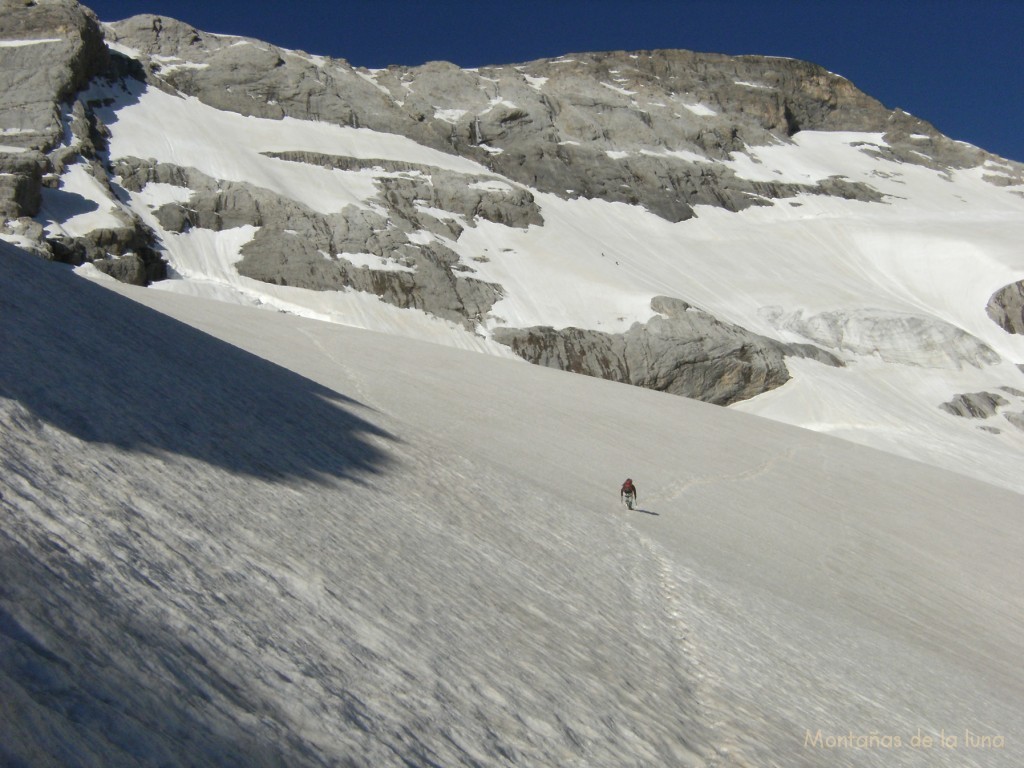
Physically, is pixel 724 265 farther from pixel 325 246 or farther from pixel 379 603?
pixel 379 603

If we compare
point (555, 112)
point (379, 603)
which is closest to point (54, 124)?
point (555, 112)

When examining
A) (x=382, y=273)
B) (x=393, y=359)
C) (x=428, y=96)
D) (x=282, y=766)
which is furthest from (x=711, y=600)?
(x=428, y=96)

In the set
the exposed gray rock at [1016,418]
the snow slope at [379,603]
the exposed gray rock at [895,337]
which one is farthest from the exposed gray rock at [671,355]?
the snow slope at [379,603]

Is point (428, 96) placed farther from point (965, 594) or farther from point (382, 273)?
point (965, 594)

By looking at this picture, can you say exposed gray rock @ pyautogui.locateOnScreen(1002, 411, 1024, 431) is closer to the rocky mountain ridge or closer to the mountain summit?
the mountain summit

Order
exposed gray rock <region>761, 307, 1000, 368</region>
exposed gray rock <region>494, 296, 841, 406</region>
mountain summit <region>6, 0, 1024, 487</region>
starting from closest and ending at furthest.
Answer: mountain summit <region>6, 0, 1024, 487</region> < exposed gray rock <region>494, 296, 841, 406</region> < exposed gray rock <region>761, 307, 1000, 368</region>

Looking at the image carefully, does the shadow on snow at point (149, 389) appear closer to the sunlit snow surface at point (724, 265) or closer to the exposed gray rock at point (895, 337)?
the sunlit snow surface at point (724, 265)

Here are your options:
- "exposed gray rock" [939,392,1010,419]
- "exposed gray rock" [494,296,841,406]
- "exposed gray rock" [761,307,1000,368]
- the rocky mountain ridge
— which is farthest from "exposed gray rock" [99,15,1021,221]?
"exposed gray rock" [939,392,1010,419]
